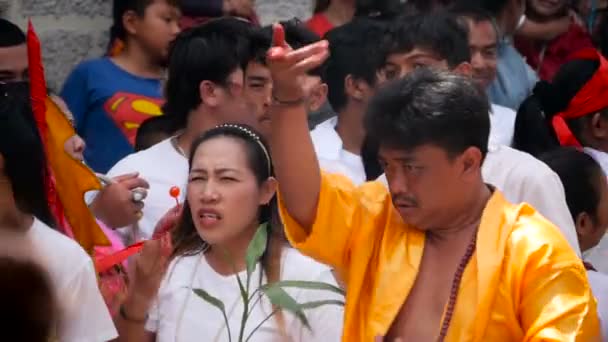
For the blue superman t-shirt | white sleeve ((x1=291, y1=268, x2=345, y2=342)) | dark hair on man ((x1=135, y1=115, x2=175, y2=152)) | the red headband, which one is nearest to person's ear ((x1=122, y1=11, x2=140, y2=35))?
the blue superman t-shirt

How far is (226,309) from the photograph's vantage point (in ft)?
12.1

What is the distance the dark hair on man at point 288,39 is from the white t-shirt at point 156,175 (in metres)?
0.49

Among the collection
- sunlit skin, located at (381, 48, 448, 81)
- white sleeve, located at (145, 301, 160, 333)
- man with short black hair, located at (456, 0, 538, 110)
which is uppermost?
sunlit skin, located at (381, 48, 448, 81)

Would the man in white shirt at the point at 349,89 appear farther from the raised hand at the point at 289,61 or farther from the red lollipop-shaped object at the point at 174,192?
the raised hand at the point at 289,61

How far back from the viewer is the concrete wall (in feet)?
19.6

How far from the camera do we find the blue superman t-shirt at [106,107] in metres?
5.58

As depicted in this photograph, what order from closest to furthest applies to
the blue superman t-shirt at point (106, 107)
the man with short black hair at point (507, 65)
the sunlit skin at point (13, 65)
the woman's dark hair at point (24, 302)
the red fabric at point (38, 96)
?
the woman's dark hair at point (24, 302)
the red fabric at point (38, 96)
the sunlit skin at point (13, 65)
the blue superman t-shirt at point (106, 107)
the man with short black hair at point (507, 65)

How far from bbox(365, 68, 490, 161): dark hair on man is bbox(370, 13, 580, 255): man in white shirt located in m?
0.56

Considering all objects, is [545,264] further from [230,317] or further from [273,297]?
[230,317]

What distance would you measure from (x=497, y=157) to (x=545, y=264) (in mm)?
1178

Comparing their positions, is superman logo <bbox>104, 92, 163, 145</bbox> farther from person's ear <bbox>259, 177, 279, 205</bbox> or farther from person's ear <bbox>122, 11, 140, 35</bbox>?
person's ear <bbox>259, 177, 279, 205</bbox>

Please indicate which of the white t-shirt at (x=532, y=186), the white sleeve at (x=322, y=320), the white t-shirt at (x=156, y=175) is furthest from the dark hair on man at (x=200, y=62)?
the white sleeve at (x=322, y=320)

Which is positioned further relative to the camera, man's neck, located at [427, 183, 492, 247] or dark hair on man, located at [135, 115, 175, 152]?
dark hair on man, located at [135, 115, 175, 152]

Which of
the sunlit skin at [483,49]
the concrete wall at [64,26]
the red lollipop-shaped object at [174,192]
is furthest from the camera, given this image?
the concrete wall at [64,26]
